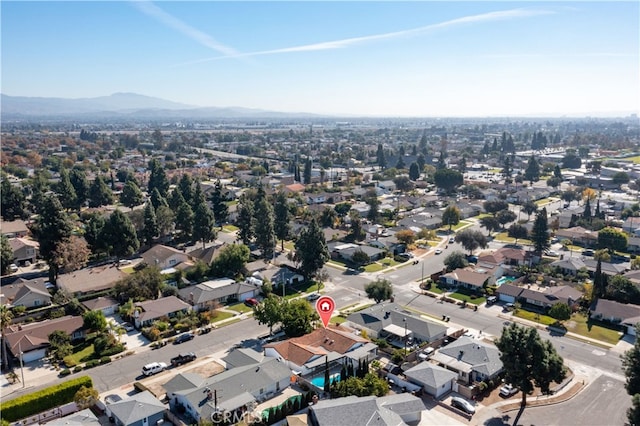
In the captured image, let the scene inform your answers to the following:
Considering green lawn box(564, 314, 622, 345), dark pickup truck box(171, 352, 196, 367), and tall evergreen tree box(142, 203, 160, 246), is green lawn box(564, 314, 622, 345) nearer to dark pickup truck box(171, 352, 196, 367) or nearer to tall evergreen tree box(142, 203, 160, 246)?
dark pickup truck box(171, 352, 196, 367)

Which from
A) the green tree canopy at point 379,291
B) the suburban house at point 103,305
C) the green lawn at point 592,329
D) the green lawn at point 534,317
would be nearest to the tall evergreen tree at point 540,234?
the green lawn at point 592,329

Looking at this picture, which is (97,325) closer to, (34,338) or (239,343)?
(34,338)

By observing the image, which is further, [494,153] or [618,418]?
[494,153]

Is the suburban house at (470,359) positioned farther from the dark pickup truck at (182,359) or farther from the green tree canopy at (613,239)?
the green tree canopy at (613,239)

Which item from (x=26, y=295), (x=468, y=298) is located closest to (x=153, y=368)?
(x=26, y=295)

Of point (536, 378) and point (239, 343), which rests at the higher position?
point (536, 378)

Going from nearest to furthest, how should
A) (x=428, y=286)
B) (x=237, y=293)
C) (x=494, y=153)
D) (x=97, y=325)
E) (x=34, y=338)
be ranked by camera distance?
(x=34, y=338) < (x=97, y=325) < (x=237, y=293) < (x=428, y=286) < (x=494, y=153)

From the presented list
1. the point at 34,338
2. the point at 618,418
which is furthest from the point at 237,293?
the point at 618,418
